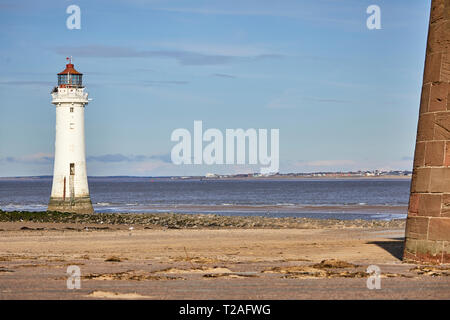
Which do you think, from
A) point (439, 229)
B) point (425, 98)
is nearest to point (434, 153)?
point (425, 98)

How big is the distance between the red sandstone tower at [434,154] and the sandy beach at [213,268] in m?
0.64

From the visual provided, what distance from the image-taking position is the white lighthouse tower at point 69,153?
149 feet

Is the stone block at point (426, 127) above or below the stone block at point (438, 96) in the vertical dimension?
below

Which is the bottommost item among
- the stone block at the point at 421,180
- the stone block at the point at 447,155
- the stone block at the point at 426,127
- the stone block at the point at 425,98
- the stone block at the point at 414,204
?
the stone block at the point at 414,204

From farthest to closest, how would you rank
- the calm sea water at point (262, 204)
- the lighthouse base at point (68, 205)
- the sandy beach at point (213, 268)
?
1. the calm sea water at point (262, 204)
2. the lighthouse base at point (68, 205)
3. the sandy beach at point (213, 268)

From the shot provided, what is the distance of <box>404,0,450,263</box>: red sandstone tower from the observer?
15461mm

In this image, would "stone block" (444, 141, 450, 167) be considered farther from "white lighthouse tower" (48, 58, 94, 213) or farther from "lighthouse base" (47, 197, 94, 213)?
"lighthouse base" (47, 197, 94, 213)

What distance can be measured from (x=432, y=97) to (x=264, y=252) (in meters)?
6.78

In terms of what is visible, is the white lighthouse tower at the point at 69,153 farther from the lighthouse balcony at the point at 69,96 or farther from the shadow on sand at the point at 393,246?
the shadow on sand at the point at 393,246

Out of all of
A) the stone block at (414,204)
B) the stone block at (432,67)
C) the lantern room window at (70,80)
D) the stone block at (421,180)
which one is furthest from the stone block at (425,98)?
the lantern room window at (70,80)

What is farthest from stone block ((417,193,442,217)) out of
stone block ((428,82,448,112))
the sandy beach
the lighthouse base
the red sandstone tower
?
the lighthouse base

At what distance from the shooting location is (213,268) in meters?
15.8

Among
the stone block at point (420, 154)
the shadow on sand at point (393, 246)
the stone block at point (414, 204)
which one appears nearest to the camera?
the stone block at point (420, 154)
